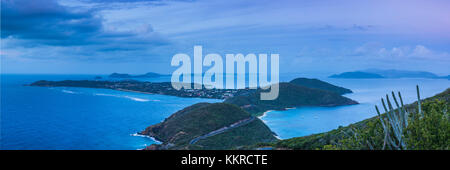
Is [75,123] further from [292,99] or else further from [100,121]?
[292,99]

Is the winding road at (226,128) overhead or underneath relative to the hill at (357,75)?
underneath

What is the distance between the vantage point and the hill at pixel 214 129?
26794 millimetres

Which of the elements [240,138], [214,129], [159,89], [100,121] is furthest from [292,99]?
[159,89]

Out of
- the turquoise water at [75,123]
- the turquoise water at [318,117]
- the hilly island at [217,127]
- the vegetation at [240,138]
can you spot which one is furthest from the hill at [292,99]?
the vegetation at [240,138]

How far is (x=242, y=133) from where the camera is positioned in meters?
30.5

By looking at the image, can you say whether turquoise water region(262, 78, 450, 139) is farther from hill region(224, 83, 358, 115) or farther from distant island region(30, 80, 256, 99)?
distant island region(30, 80, 256, 99)

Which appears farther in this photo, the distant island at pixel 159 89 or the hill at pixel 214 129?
the distant island at pixel 159 89

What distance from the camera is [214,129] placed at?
30141 millimetres

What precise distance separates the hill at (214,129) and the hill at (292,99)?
21620 mm

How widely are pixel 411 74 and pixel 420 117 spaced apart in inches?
3244

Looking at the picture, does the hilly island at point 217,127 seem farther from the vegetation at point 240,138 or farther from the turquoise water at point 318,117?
the turquoise water at point 318,117

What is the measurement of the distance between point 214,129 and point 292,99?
119 feet

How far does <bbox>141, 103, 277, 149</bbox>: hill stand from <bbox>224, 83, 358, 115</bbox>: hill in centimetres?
Answer: 2162

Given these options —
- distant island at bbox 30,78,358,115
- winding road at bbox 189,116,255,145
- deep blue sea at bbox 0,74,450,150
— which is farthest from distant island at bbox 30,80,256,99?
winding road at bbox 189,116,255,145
